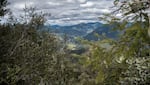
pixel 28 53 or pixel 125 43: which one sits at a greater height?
pixel 125 43

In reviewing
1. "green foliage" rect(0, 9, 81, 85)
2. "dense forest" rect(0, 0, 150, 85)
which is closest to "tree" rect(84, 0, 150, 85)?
"dense forest" rect(0, 0, 150, 85)

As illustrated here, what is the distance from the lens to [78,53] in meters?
8.52

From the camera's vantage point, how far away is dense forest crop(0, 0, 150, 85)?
20.8ft

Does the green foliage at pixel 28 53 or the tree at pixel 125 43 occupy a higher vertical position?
the tree at pixel 125 43

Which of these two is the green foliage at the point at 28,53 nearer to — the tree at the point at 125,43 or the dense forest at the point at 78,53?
the dense forest at the point at 78,53

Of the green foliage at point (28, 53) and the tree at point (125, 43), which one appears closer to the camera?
the tree at point (125, 43)

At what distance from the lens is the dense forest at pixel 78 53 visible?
6344 mm

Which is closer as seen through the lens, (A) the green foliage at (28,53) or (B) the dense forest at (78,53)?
(B) the dense forest at (78,53)

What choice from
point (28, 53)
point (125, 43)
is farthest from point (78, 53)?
point (28, 53)

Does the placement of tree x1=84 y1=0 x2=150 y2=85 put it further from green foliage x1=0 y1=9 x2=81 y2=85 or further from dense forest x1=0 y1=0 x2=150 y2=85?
green foliage x1=0 y1=9 x2=81 y2=85

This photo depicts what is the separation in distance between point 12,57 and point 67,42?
19141 mm

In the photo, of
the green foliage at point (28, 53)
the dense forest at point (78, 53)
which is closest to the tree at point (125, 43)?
the dense forest at point (78, 53)

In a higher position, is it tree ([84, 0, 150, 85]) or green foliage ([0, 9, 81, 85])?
tree ([84, 0, 150, 85])

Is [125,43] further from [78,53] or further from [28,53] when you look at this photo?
[28,53]
